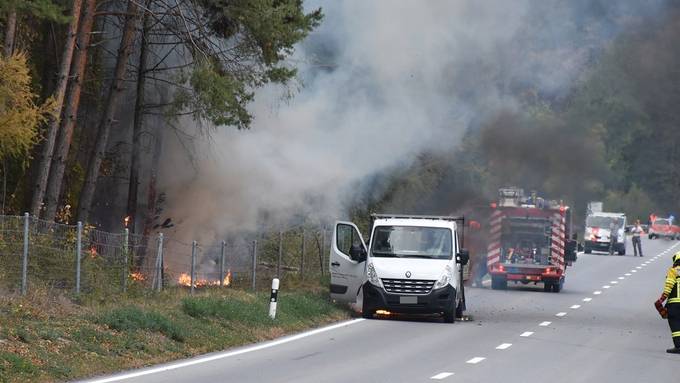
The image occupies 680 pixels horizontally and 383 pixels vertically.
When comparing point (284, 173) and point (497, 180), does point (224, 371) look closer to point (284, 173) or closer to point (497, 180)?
point (284, 173)

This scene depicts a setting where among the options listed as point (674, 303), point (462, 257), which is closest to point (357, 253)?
point (462, 257)

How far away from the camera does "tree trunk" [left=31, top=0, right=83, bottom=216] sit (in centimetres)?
2719

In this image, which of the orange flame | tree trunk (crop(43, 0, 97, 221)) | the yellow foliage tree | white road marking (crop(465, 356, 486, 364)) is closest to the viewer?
white road marking (crop(465, 356, 486, 364))

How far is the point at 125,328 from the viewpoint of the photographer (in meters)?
18.0

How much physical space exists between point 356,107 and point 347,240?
951 centimetres

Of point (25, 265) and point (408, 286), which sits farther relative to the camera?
point (408, 286)

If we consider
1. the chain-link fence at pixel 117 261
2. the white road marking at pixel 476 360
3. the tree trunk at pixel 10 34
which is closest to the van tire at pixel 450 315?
the chain-link fence at pixel 117 261

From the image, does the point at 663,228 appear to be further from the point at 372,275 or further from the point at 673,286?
the point at 673,286

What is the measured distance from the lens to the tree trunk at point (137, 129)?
32503mm

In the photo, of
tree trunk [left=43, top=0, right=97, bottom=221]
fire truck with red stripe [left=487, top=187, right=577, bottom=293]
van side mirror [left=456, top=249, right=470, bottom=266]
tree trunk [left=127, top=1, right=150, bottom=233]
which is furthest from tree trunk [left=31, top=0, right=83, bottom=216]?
fire truck with red stripe [left=487, top=187, right=577, bottom=293]

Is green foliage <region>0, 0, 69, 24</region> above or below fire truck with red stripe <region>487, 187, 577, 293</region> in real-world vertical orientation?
above

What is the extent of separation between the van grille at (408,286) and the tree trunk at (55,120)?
25.1ft

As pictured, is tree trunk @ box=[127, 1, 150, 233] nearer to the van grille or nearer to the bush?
the van grille

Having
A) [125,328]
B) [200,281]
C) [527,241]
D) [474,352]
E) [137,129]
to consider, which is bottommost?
[474,352]
